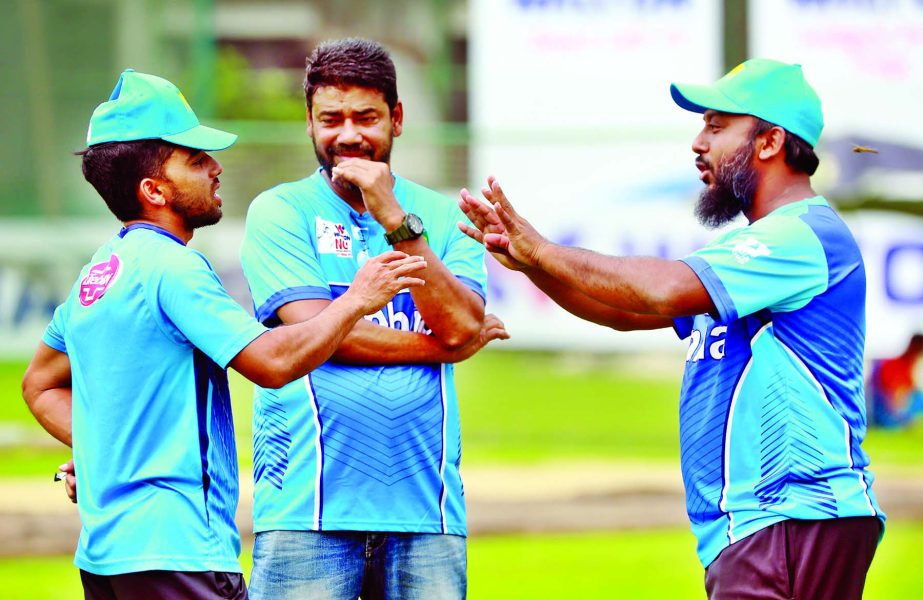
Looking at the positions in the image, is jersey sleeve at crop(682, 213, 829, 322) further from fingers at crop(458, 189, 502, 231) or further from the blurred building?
the blurred building

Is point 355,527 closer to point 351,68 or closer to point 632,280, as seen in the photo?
point 632,280

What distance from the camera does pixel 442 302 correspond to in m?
4.21

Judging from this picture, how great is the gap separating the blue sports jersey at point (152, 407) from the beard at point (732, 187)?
1458 mm

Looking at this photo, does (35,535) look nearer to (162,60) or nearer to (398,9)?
(162,60)

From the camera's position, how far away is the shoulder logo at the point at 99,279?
146 inches

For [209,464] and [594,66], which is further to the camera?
[594,66]

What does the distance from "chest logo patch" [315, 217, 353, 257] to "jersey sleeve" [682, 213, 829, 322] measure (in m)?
1.04

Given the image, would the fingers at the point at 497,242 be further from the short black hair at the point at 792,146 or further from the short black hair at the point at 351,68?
the short black hair at the point at 792,146

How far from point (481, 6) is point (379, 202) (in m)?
11.4

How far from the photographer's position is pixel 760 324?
3984 mm

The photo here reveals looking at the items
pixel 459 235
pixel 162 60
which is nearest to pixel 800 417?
pixel 459 235

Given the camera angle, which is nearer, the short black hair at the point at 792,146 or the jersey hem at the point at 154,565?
the jersey hem at the point at 154,565

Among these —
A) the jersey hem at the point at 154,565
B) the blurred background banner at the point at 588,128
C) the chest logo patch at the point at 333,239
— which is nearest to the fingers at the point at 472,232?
the chest logo patch at the point at 333,239

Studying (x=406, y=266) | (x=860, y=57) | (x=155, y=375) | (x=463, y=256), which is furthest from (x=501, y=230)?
(x=860, y=57)
